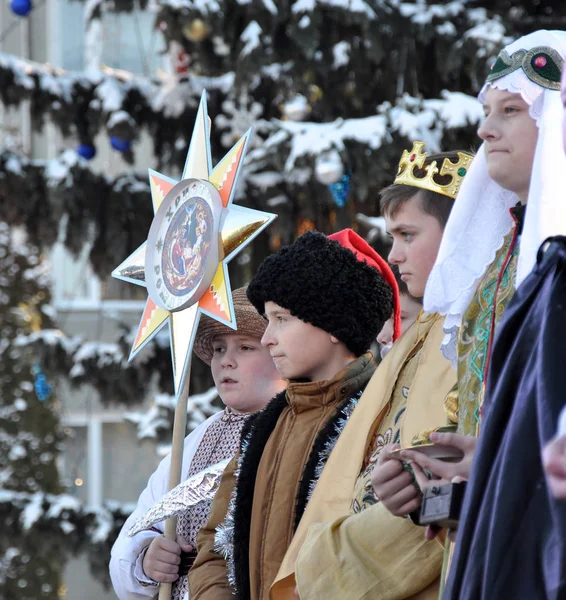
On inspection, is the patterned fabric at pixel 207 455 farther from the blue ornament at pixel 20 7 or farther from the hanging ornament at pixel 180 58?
the blue ornament at pixel 20 7

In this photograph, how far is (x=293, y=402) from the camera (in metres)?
3.57

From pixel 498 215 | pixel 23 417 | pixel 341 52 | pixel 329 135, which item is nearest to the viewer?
pixel 498 215

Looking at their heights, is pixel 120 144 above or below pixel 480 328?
below

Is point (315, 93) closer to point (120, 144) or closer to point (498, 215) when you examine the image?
point (120, 144)

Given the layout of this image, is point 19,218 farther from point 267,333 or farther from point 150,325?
point 267,333

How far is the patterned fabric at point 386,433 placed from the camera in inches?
123

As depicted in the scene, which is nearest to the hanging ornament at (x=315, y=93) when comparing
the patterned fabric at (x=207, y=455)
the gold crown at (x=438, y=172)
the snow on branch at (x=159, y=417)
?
the snow on branch at (x=159, y=417)

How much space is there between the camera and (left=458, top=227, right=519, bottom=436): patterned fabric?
104 inches

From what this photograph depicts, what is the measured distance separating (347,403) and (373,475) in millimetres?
932

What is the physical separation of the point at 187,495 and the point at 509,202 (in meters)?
1.49

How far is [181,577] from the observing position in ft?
13.5

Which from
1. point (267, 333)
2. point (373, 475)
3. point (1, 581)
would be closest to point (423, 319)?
point (267, 333)

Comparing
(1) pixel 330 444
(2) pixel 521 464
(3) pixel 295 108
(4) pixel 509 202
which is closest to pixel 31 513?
(3) pixel 295 108

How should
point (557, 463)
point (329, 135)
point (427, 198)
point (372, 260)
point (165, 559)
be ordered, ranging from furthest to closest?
point (329, 135) → point (165, 559) → point (372, 260) → point (427, 198) → point (557, 463)
